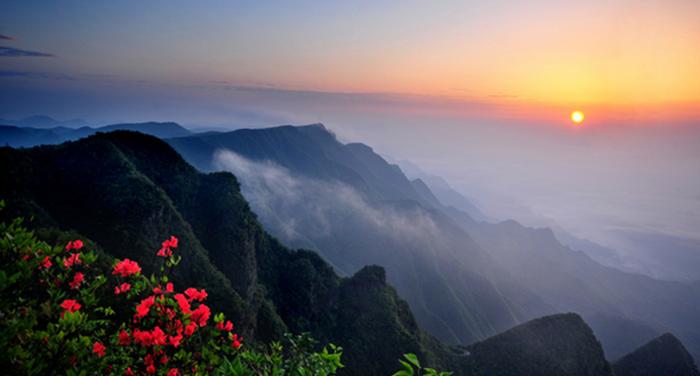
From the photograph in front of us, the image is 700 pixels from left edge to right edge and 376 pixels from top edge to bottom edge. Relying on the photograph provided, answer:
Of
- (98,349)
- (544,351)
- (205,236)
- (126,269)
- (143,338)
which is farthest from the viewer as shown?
(544,351)

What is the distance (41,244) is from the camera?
682cm

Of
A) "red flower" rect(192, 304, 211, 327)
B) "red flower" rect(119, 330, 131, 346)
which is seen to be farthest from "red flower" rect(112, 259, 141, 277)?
"red flower" rect(192, 304, 211, 327)

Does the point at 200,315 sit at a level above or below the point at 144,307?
Answer: below

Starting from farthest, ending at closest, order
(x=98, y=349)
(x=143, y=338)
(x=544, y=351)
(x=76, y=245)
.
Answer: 1. (x=544, y=351)
2. (x=76, y=245)
3. (x=143, y=338)
4. (x=98, y=349)

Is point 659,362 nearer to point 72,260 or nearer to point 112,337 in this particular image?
point 112,337

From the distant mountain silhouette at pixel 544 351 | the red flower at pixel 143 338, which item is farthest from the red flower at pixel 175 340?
the distant mountain silhouette at pixel 544 351

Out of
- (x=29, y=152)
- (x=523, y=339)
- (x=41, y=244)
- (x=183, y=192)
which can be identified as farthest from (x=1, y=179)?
(x=523, y=339)

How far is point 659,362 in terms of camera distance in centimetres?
12100

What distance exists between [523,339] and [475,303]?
116 meters

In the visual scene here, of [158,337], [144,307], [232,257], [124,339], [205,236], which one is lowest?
[232,257]

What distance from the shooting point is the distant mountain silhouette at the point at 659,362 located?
117250 mm

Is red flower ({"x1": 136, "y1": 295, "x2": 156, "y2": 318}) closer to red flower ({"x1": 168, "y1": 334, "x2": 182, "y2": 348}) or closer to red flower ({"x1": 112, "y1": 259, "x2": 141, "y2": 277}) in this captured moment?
red flower ({"x1": 168, "y1": 334, "x2": 182, "y2": 348})

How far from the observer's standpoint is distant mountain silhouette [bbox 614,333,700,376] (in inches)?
4616

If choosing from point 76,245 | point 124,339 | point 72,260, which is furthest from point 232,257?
point 124,339
